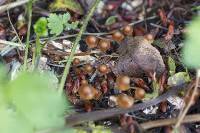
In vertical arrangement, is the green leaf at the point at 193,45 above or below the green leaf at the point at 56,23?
below

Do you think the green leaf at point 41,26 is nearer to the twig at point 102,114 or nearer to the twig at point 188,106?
the twig at point 102,114

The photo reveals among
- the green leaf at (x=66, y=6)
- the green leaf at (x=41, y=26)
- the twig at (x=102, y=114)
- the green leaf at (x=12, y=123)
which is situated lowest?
the twig at (x=102, y=114)

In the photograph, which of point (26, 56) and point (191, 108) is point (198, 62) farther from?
point (26, 56)

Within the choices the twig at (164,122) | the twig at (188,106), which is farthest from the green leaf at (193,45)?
the twig at (164,122)

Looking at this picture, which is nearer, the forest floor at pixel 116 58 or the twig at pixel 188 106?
the twig at pixel 188 106

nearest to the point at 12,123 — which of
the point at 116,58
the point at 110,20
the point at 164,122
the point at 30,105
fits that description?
the point at 30,105

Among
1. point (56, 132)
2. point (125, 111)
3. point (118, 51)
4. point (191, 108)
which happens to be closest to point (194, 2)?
point (118, 51)

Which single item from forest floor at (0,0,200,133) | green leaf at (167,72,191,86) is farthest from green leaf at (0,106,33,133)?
green leaf at (167,72,191,86)

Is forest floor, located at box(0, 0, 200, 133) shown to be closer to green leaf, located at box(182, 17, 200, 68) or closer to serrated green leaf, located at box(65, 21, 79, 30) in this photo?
serrated green leaf, located at box(65, 21, 79, 30)
